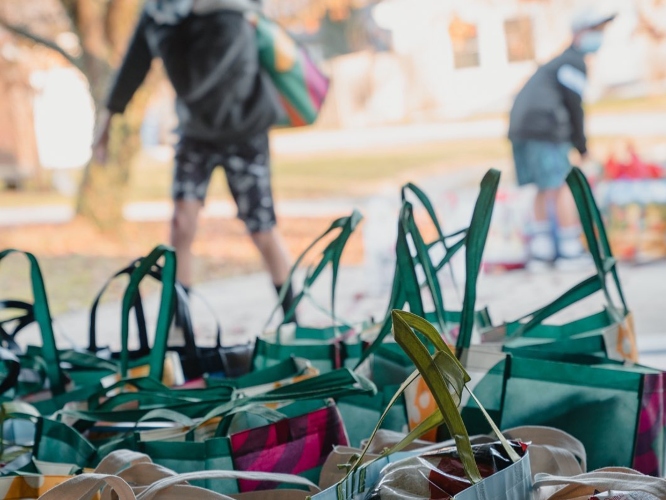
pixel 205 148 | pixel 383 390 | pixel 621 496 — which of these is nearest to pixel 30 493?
pixel 383 390

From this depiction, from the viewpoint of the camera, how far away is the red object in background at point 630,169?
4.94 metres

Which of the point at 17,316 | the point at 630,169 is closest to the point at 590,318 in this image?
the point at 17,316

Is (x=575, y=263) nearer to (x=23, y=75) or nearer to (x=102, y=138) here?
(x=102, y=138)

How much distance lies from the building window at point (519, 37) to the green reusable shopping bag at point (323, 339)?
6.30 meters

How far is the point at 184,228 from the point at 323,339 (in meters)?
1.74

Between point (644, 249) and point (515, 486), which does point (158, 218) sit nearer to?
point (644, 249)

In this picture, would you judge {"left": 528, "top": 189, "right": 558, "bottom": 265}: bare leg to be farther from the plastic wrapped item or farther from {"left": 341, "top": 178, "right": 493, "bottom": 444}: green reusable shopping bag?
the plastic wrapped item

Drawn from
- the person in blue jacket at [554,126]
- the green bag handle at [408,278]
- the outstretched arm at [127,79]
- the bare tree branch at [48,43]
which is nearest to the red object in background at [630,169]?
the person in blue jacket at [554,126]

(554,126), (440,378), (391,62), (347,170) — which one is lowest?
(440,378)

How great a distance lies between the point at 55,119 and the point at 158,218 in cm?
151

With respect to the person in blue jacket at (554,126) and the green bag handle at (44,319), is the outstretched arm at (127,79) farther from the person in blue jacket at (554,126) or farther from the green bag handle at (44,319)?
the person in blue jacket at (554,126)

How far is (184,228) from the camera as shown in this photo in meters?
2.91

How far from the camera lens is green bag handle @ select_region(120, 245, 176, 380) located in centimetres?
110

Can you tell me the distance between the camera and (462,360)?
95cm
